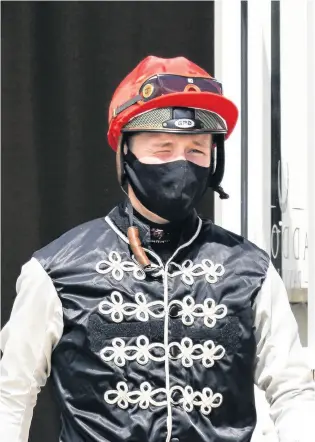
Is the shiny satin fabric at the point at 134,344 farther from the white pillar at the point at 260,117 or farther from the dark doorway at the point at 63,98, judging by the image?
the dark doorway at the point at 63,98

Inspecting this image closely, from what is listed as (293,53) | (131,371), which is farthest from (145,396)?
(293,53)

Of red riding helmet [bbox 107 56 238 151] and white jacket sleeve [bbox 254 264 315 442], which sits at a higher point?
red riding helmet [bbox 107 56 238 151]

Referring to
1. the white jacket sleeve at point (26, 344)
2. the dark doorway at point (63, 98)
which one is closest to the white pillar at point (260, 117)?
the dark doorway at point (63, 98)

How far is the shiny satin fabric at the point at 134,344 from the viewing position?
7.59 ft

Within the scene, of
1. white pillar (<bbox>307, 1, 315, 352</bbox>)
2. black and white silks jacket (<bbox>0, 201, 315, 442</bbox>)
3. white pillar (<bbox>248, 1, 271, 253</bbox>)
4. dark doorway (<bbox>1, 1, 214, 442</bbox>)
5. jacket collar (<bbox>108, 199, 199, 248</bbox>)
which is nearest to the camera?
black and white silks jacket (<bbox>0, 201, 315, 442</bbox>)

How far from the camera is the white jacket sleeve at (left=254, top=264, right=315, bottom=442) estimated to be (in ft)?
7.59

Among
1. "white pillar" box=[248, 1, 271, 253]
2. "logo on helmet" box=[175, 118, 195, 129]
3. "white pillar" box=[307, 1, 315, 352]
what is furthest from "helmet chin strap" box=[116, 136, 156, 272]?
"white pillar" box=[248, 1, 271, 253]

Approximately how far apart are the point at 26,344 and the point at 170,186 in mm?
497

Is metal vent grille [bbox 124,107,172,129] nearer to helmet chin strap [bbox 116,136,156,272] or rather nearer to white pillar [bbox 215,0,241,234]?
helmet chin strap [bbox 116,136,156,272]

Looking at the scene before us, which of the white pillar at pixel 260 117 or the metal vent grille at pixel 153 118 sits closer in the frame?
the metal vent grille at pixel 153 118

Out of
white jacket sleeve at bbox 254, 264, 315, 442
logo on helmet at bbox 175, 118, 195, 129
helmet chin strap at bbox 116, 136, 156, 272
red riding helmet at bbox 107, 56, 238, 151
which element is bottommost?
white jacket sleeve at bbox 254, 264, 315, 442

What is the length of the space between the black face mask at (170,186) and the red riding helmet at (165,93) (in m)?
0.13

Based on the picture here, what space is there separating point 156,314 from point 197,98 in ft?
1.69

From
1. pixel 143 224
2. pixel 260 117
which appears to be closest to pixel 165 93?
pixel 143 224
